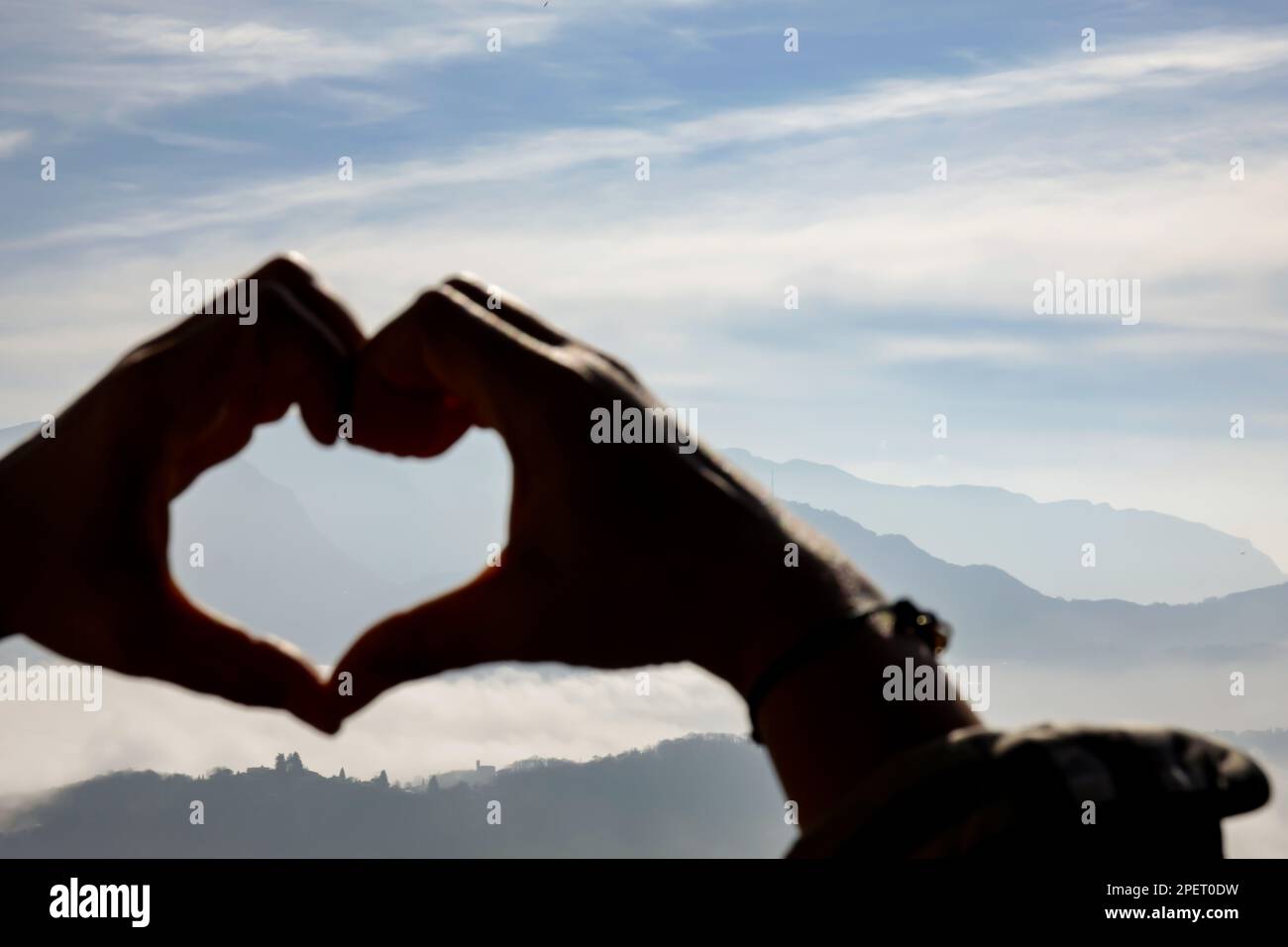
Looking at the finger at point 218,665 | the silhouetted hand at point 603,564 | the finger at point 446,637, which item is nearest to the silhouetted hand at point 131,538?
the finger at point 218,665

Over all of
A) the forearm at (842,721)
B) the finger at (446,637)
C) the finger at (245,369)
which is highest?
the finger at (245,369)

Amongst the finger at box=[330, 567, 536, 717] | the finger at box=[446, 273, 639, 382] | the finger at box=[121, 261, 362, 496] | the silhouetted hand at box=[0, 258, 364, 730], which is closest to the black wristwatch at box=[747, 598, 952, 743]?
the finger at box=[330, 567, 536, 717]

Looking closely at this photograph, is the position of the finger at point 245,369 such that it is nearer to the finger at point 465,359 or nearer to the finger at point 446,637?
the finger at point 465,359

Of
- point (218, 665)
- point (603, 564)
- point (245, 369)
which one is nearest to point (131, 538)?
point (218, 665)

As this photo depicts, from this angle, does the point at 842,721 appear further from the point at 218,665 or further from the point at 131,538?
the point at 131,538

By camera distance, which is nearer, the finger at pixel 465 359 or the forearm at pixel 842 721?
the forearm at pixel 842 721

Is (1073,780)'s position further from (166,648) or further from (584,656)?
(166,648)

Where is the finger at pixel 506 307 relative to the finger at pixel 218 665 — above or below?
above

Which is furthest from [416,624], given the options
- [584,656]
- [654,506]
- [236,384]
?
[236,384]
